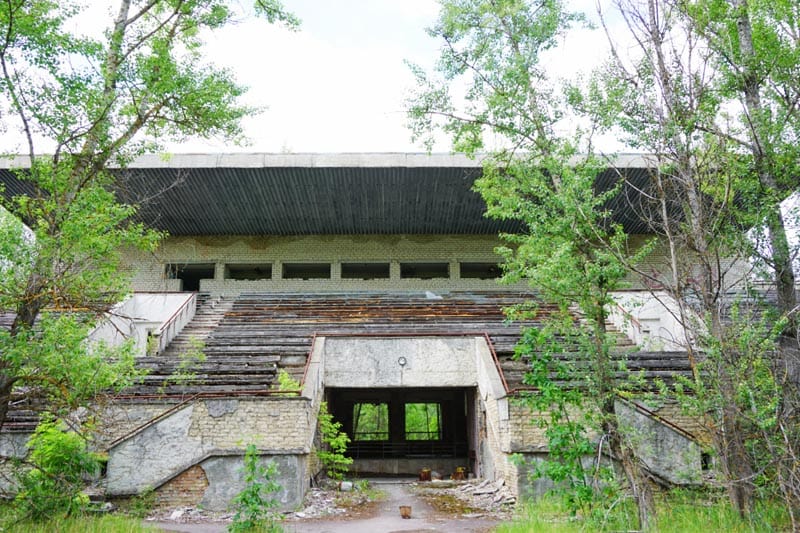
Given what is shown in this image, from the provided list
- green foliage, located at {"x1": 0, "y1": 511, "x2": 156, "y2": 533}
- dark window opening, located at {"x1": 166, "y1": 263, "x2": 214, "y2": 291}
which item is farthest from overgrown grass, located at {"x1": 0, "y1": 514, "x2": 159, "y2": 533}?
dark window opening, located at {"x1": 166, "y1": 263, "x2": 214, "y2": 291}

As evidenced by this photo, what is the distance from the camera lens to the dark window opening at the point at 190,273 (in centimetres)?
2166

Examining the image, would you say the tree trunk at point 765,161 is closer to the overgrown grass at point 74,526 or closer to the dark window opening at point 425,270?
the overgrown grass at point 74,526

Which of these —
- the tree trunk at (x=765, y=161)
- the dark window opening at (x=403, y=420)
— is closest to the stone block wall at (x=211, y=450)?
the tree trunk at (x=765, y=161)

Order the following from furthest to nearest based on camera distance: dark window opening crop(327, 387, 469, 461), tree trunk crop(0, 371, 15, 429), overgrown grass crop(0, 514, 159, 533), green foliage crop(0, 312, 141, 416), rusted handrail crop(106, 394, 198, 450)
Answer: dark window opening crop(327, 387, 469, 461) → rusted handrail crop(106, 394, 198, 450) → overgrown grass crop(0, 514, 159, 533) → tree trunk crop(0, 371, 15, 429) → green foliage crop(0, 312, 141, 416)

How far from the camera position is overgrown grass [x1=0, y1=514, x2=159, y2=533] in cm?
665

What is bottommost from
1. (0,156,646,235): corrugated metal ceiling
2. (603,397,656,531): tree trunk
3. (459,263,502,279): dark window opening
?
(603,397,656,531): tree trunk

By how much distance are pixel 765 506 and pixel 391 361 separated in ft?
26.1

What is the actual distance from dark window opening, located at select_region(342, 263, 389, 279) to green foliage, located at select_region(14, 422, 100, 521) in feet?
50.7

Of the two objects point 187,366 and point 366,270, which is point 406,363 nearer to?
point 187,366

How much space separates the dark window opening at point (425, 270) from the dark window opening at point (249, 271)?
5.28m

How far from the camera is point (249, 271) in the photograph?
24156 millimetres

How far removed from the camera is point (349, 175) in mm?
17953

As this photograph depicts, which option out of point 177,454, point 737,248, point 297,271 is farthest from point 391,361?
point 297,271

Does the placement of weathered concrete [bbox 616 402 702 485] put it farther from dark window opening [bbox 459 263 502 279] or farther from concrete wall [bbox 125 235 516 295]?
dark window opening [bbox 459 263 502 279]
